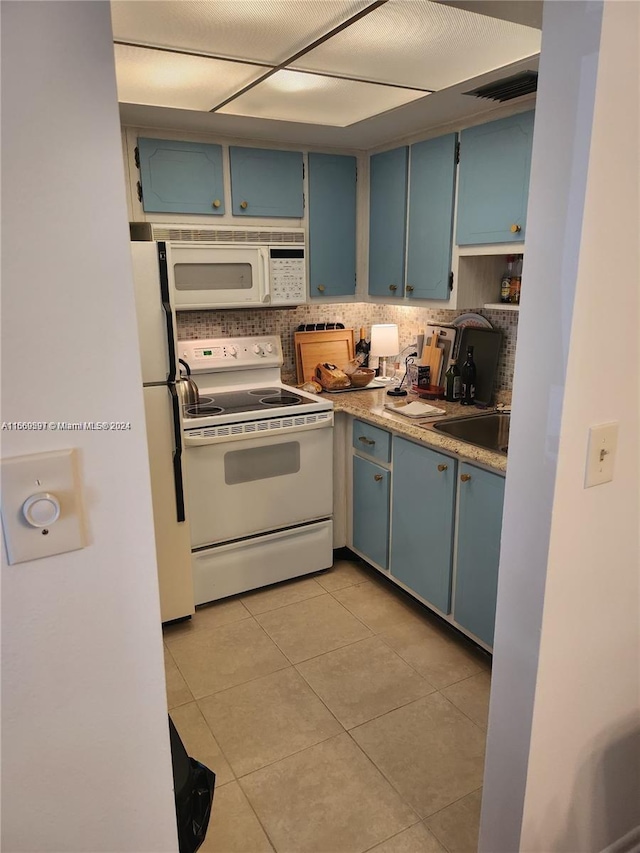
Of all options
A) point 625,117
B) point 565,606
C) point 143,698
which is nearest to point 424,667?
point 565,606

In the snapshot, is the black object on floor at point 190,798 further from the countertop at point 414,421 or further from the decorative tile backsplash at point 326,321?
the decorative tile backsplash at point 326,321

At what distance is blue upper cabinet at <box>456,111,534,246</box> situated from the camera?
2297mm

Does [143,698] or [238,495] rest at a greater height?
[143,698]

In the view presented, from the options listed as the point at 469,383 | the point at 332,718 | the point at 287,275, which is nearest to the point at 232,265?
the point at 287,275

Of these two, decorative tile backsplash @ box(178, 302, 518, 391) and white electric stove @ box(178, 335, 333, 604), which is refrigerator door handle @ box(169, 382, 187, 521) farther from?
decorative tile backsplash @ box(178, 302, 518, 391)

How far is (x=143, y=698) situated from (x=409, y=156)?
276cm

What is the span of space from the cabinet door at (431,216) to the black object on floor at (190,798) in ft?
7.12

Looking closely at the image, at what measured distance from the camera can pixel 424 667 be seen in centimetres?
242

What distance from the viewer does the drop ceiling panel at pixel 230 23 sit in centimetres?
144

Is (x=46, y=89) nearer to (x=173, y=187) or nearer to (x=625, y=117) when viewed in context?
(x=625, y=117)

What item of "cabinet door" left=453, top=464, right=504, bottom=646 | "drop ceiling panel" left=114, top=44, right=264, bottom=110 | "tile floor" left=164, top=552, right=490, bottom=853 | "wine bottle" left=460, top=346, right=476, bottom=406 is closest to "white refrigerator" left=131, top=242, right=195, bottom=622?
"tile floor" left=164, top=552, right=490, bottom=853

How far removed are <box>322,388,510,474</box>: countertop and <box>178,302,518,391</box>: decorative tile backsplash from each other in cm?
32

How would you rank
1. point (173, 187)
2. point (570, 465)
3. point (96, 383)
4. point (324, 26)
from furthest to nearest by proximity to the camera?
point (173, 187) → point (324, 26) → point (570, 465) → point (96, 383)

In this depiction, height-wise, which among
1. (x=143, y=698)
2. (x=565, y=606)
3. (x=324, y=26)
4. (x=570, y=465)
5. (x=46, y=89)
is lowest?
(x=565, y=606)
